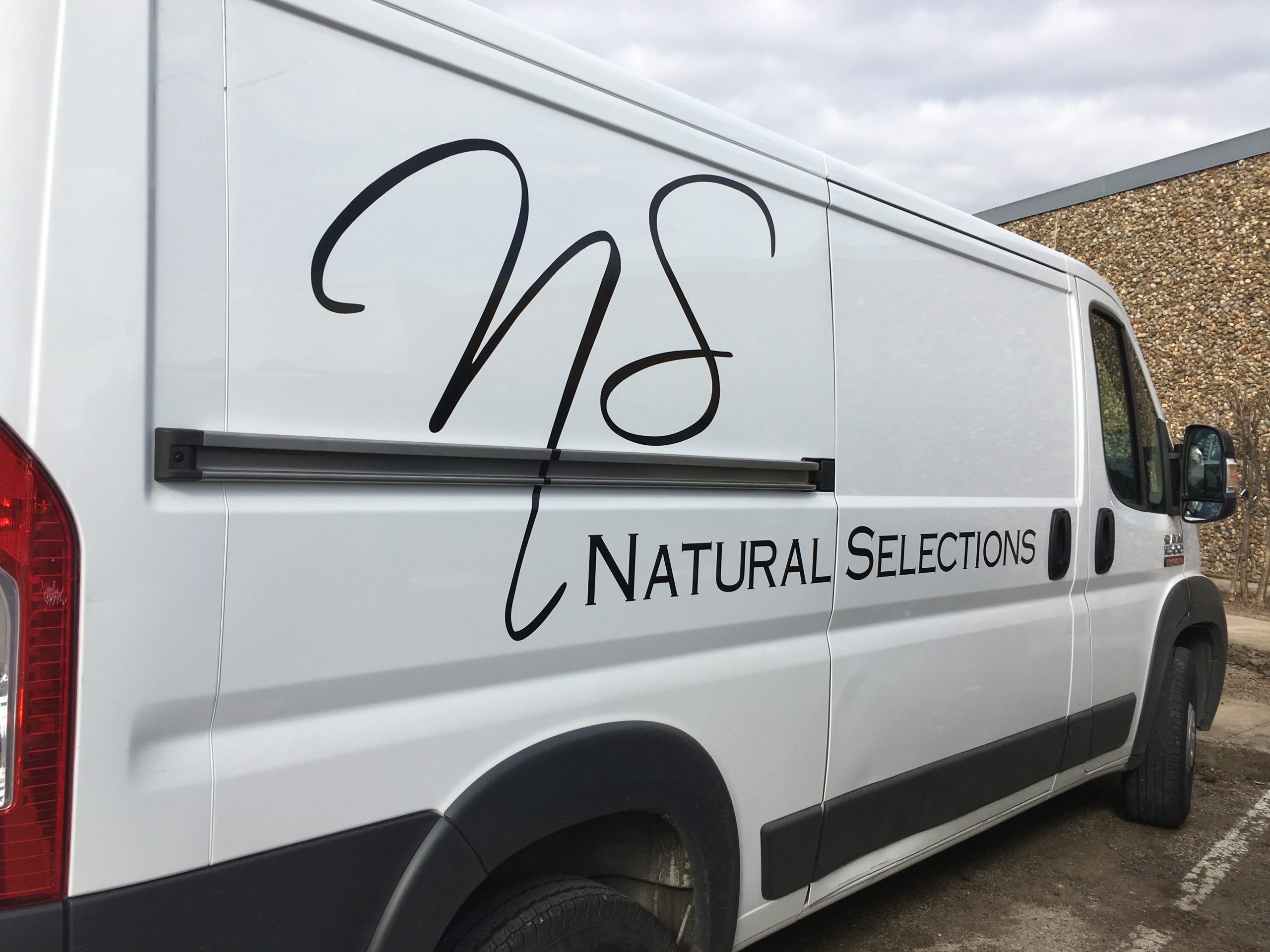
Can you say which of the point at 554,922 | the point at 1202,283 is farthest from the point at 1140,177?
the point at 554,922

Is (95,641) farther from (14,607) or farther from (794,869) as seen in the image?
(794,869)

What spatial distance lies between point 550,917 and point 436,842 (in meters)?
0.28

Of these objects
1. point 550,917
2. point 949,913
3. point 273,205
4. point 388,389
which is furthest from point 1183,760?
point 273,205

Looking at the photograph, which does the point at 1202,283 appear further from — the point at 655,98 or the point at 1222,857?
the point at 655,98

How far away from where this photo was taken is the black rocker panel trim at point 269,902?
1253 mm

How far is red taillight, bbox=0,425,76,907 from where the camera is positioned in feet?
3.90

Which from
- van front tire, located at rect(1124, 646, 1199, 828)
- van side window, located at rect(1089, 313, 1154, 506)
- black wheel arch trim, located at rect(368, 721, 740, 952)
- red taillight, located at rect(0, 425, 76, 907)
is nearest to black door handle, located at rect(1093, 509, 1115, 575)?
van side window, located at rect(1089, 313, 1154, 506)

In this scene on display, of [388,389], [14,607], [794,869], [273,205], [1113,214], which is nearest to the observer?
[14,607]

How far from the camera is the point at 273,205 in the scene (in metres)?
1.42

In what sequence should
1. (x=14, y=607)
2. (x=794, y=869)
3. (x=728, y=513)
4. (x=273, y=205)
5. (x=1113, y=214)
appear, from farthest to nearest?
1. (x=1113, y=214)
2. (x=794, y=869)
3. (x=728, y=513)
4. (x=273, y=205)
5. (x=14, y=607)

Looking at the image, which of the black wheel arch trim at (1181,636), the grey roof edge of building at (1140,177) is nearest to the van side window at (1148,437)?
the black wheel arch trim at (1181,636)

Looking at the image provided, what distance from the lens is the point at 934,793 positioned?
2.74m

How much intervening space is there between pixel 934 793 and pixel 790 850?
0.66 m

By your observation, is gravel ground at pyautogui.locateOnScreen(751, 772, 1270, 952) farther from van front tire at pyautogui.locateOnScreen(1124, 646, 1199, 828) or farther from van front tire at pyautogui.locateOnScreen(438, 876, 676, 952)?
van front tire at pyautogui.locateOnScreen(438, 876, 676, 952)
